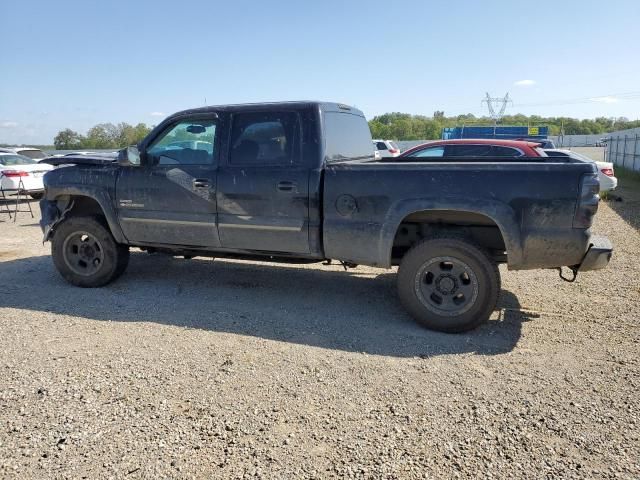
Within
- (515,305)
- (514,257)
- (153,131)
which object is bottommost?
(515,305)

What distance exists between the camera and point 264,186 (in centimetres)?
471

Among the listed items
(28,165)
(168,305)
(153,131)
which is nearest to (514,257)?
(168,305)

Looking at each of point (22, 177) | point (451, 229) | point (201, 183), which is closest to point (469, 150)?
point (451, 229)

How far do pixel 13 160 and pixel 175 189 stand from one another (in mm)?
12544

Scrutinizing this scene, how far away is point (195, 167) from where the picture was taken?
5.03m

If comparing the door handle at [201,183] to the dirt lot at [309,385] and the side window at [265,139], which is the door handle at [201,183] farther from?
the dirt lot at [309,385]

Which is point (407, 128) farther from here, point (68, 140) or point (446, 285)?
point (446, 285)

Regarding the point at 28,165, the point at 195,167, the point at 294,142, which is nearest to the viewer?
the point at 294,142

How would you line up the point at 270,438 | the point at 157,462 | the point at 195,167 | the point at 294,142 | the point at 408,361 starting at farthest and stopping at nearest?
the point at 195,167, the point at 294,142, the point at 408,361, the point at 270,438, the point at 157,462

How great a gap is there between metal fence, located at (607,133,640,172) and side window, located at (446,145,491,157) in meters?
18.2

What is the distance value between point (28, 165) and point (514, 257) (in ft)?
47.0

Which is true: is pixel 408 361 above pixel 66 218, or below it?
below

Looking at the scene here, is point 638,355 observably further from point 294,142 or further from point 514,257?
point 294,142

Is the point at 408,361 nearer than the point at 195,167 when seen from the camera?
Yes
